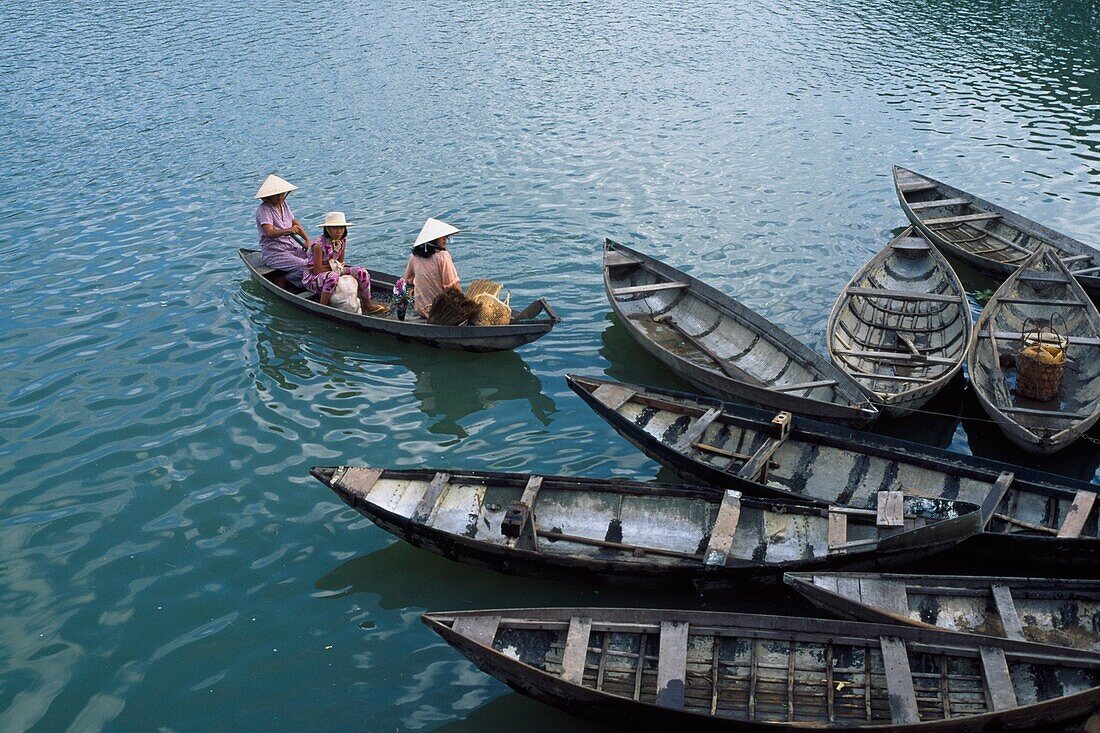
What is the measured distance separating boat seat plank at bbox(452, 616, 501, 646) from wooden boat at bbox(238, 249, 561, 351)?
5.44 m

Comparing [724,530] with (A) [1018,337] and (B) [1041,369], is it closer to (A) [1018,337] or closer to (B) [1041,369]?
(B) [1041,369]

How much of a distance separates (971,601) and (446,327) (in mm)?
7459

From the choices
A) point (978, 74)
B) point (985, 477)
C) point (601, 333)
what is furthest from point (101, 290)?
point (978, 74)

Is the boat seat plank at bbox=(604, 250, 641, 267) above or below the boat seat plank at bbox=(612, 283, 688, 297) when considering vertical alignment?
above

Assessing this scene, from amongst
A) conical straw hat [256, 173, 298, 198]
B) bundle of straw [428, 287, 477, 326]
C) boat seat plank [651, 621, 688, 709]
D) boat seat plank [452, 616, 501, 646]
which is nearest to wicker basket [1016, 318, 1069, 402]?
boat seat plank [651, 621, 688, 709]

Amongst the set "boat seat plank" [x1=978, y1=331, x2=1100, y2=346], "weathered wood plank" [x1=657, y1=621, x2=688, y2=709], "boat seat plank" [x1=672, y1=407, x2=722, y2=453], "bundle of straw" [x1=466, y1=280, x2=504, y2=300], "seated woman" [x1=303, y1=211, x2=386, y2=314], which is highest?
"seated woman" [x1=303, y1=211, x2=386, y2=314]

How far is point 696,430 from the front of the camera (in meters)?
10.0

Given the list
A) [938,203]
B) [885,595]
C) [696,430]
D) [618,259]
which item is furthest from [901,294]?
[885,595]

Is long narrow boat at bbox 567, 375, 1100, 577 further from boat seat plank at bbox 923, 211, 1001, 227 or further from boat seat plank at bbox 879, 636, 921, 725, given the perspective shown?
boat seat plank at bbox 923, 211, 1001, 227

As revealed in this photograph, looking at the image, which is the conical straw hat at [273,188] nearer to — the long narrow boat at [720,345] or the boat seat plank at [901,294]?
the long narrow boat at [720,345]

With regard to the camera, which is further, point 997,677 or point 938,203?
point 938,203

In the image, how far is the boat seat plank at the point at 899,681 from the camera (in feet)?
21.6

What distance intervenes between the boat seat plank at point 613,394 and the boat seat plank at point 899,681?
418 centimetres

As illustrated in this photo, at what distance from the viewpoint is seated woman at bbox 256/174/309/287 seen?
1395 cm
